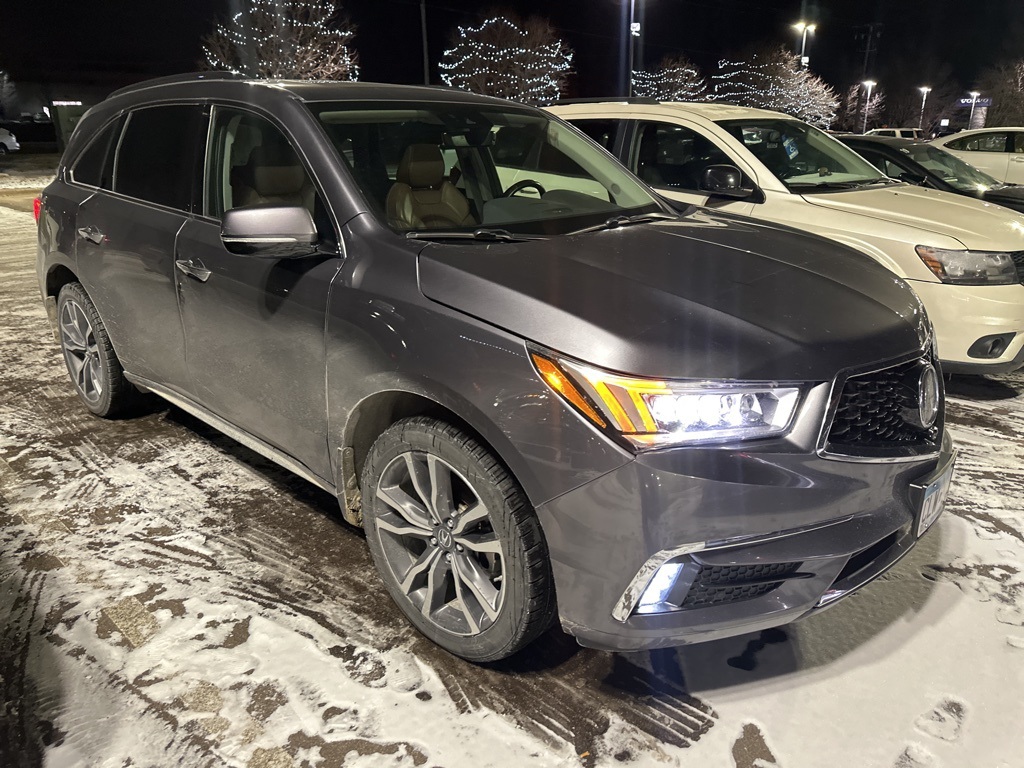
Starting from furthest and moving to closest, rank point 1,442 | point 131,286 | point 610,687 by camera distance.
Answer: point 1,442 < point 131,286 < point 610,687

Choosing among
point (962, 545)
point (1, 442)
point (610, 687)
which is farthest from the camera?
point (1, 442)

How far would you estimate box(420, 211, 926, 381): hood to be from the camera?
1.97 meters

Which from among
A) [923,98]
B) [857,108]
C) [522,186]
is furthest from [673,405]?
[857,108]

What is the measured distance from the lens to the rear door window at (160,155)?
10.8 feet

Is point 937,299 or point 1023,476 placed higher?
point 937,299

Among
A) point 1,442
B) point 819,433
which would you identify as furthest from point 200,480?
point 819,433

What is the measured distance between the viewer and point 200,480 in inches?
146

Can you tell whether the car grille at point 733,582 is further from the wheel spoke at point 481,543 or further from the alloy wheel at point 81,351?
the alloy wheel at point 81,351

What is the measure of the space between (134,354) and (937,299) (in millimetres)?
4475

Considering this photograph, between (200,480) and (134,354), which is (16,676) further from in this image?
(134,354)

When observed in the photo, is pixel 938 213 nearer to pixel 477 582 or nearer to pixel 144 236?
pixel 477 582

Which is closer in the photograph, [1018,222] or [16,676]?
[16,676]

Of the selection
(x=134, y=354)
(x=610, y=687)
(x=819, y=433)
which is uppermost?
(x=819, y=433)

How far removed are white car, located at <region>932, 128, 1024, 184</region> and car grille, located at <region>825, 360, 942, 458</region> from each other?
12.9 metres
